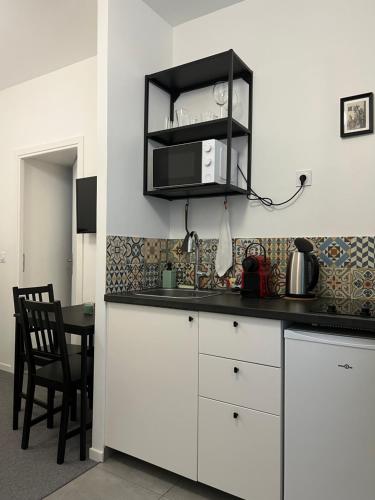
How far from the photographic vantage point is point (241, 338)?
5.16 feet

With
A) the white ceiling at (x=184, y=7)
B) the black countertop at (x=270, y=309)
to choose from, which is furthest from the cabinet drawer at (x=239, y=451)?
the white ceiling at (x=184, y=7)

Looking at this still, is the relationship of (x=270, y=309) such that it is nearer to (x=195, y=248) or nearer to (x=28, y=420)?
(x=195, y=248)

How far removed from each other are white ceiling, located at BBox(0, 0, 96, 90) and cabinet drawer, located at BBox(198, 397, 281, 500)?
2557mm

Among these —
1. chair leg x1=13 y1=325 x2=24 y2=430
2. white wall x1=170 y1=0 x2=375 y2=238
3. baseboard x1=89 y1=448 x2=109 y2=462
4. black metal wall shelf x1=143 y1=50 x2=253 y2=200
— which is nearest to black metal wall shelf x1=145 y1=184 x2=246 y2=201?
black metal wall shelf x1=143 y1=50 x2=253 y2=200

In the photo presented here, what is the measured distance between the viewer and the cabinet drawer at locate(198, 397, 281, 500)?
1.50 meters

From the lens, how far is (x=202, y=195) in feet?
7.86

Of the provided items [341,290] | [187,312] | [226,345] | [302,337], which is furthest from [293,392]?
[341,290]

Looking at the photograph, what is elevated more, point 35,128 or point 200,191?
point 35,128

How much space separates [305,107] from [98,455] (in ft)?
7.56

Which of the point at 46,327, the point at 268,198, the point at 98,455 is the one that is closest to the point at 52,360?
the point at 46,327

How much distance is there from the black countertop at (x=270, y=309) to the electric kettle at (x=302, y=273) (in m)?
0.07

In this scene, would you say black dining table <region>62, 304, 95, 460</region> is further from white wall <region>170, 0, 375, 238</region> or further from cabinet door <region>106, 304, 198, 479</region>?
white wall <region>170, 0, 375, 238</region>

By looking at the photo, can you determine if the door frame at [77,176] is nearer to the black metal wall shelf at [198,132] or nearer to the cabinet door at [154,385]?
the black metal wall shelf at [198,132]

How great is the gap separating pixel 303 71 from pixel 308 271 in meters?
1.17
